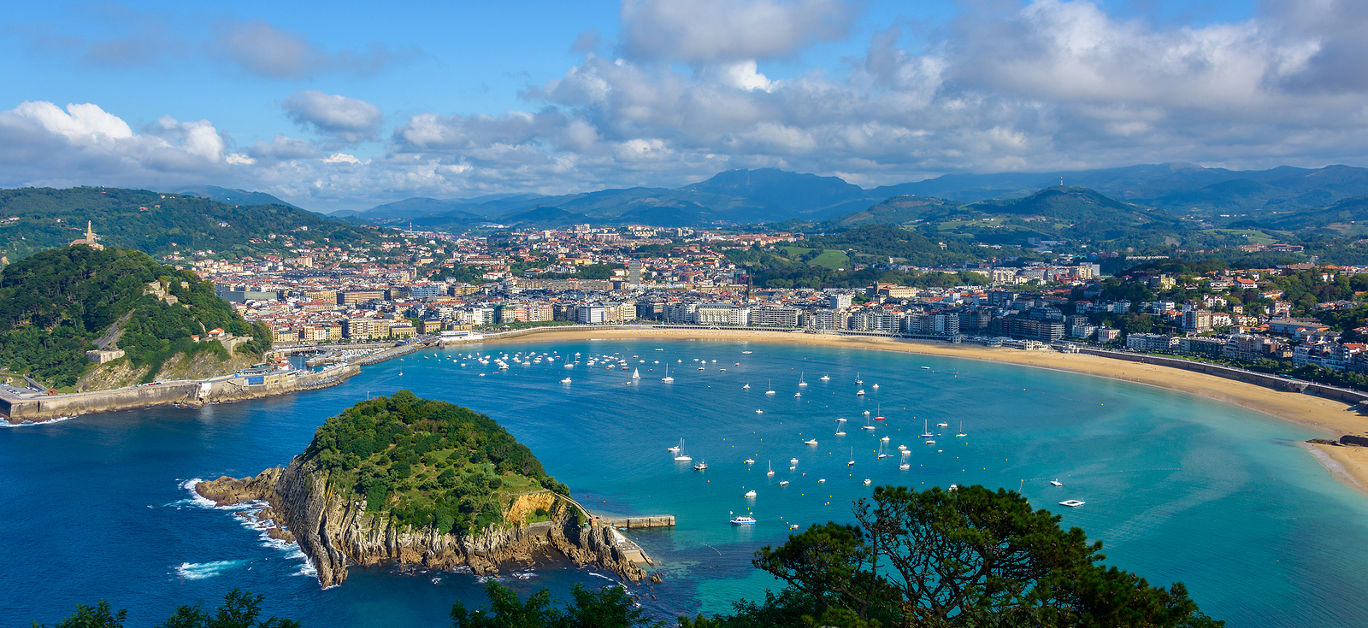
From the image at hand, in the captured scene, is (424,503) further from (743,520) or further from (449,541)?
(743,520)

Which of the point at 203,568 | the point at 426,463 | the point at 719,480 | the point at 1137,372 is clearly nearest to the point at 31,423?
the point at 203,568

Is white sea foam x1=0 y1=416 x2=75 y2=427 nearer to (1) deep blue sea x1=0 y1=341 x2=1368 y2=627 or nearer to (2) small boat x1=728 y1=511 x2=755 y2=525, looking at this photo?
(1) deep blue sea x1=0 y1=341 x2=1368 y2=627

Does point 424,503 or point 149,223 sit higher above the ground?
point 149,223

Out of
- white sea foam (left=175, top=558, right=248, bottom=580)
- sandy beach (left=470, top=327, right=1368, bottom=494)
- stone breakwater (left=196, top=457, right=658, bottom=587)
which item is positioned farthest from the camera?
sandy beach (left=470, top=327, right=1368, bottom=494)

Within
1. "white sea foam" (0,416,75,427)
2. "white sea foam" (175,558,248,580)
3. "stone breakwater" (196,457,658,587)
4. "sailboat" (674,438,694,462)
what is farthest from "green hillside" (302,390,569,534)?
"white sea foam" (0,416,75,427)

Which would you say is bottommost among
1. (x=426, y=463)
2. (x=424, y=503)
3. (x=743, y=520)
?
(x=743, y=520)

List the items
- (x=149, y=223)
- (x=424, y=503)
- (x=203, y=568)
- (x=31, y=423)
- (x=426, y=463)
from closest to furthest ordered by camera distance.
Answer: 1. (x=203, y=568)
2. (x=424, y=503)
3. (x=426, y=463)
4. (x=31, y=423)
5. (x=149, y=223)

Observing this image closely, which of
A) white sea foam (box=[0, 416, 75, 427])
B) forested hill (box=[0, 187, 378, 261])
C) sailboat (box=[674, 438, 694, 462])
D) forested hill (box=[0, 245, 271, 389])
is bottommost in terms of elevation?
white sea foam (box=[0, 416, 75, 427])
